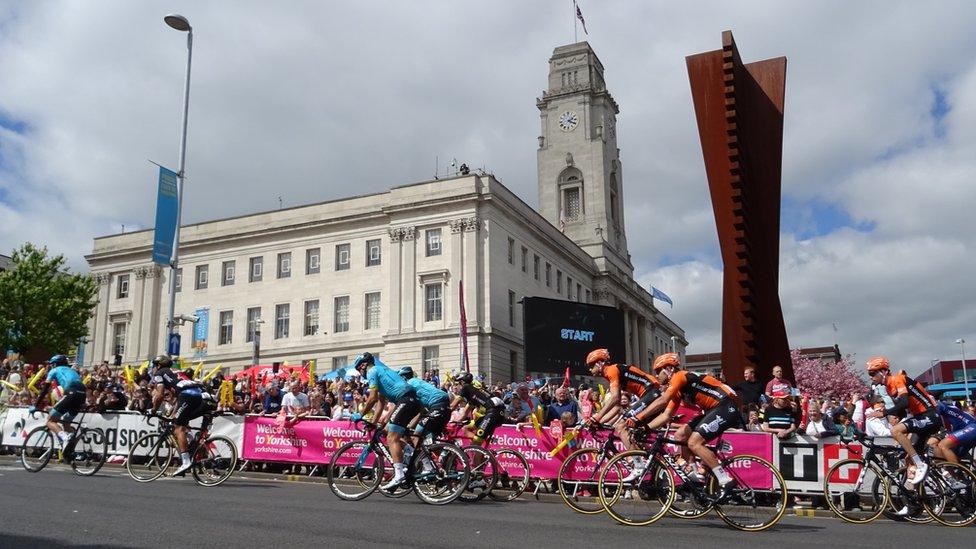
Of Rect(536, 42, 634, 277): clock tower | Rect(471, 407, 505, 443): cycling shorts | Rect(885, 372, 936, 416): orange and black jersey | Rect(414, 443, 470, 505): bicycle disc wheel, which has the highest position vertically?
Rect(536, 42, 634, 277): clock tower

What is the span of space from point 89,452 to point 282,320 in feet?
151

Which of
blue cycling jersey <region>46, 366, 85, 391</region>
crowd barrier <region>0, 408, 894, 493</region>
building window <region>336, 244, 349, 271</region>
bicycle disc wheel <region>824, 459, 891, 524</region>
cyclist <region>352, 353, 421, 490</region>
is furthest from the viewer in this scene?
building window <region>336, 244, 349, 271</region>

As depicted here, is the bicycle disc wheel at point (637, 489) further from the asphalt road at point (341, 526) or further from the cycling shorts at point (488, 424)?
the cycling shorts at point (488, 424)

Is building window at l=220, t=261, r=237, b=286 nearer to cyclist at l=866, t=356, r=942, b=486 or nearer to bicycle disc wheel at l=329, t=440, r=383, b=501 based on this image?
bicycle disc wheel at l=329, t=440, r=383, b=501

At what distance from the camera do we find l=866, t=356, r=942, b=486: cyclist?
10133mm

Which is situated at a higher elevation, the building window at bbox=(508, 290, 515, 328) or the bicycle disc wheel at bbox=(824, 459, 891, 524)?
the building window at bbox=(508, 290, 515, 328)

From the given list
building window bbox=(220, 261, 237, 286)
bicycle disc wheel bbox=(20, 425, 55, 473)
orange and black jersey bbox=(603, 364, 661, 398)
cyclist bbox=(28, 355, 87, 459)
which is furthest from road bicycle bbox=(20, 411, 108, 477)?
building window bbox=(220, 261, 237, 286)

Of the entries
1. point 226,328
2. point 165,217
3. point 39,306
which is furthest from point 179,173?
point 226,328

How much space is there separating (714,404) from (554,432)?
4.35 m

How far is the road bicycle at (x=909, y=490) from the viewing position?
10.0 meters

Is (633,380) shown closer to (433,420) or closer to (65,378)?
(433,420)

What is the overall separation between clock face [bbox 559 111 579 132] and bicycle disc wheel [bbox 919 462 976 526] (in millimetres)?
71930

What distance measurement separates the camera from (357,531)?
8180 millimetres

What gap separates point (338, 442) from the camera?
15.3m
